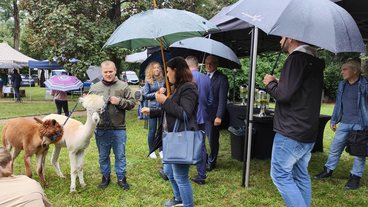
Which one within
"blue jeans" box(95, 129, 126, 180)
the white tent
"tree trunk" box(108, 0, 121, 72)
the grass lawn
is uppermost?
"tree trunk" box(108, 0, 121, 72)

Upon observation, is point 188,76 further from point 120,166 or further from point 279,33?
point 120,166

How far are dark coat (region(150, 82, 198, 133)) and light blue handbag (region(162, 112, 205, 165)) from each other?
4 cm

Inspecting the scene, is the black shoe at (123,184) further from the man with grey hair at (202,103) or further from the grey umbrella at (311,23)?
the grey umbrella at (311,23)

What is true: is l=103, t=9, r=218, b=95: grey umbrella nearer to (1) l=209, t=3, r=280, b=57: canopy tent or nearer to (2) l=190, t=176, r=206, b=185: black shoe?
(1) l=209, t=3, r=280, b=57: canopy tent

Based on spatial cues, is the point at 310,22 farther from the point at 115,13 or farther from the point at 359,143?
the point at 115,13

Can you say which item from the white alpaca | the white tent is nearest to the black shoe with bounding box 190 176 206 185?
the white alpaca

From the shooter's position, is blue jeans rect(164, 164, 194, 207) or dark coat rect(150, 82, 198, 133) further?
blue jeans rect(164, 164, 194, 207)

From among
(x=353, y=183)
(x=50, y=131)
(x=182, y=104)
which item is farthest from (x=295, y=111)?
(x=50, y=131)

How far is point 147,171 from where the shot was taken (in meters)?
5.96

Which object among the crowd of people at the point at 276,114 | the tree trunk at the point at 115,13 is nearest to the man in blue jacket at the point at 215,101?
the crowd of people at the point at 276,114

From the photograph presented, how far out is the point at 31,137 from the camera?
187 inches

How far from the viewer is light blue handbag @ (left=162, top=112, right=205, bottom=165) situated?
3506 mm

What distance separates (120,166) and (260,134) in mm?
3188

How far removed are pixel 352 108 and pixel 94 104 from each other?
3.55 meters
